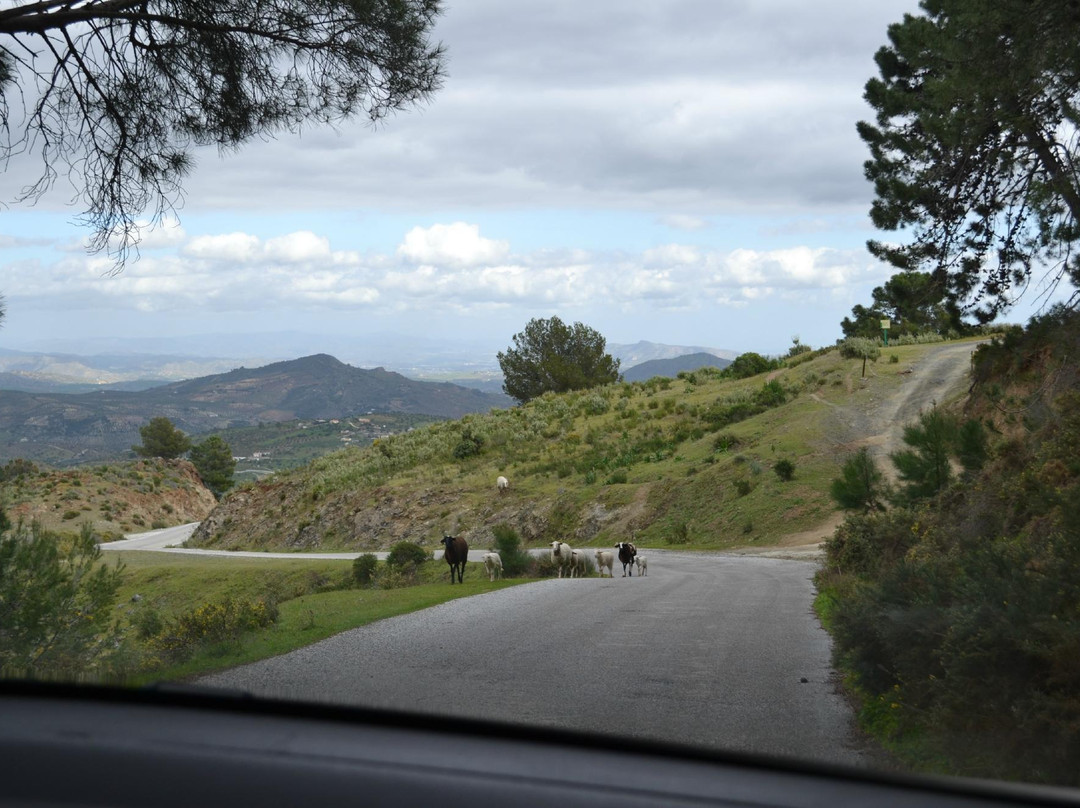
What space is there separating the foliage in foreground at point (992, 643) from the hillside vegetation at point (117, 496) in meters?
50.5

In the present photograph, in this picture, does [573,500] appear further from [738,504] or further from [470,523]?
[738,504]

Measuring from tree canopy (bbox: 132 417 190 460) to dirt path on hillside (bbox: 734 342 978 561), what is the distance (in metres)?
62.0

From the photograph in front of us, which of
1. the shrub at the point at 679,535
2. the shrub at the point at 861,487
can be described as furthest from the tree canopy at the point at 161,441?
the shrub at the point at 861,487

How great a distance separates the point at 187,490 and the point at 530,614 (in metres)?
69.4

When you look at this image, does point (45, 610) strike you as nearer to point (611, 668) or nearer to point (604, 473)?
point (611, 668)

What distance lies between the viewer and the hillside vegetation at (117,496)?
191 feet

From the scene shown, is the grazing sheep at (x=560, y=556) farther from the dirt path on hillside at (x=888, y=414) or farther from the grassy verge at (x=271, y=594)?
the dirt path on hillside at (x=888, y=414)

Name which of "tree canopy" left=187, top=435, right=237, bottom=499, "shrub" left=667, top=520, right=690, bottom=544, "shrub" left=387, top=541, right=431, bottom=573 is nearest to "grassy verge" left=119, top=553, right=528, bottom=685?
"shrub" left=387, top=541, right=431, bottom=573

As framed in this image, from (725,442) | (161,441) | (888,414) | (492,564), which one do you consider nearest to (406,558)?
(492,564)

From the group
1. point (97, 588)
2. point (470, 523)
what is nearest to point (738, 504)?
point (470, 523)

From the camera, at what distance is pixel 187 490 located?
78.0 metres

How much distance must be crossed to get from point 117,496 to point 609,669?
213 ft

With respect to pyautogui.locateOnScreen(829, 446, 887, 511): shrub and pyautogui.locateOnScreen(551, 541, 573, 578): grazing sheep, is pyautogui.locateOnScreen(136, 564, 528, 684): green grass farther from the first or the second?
pyautogui.locateOnScreen(829, 446, 887, 511): shrub

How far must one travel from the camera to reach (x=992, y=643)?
6172 millimetres
